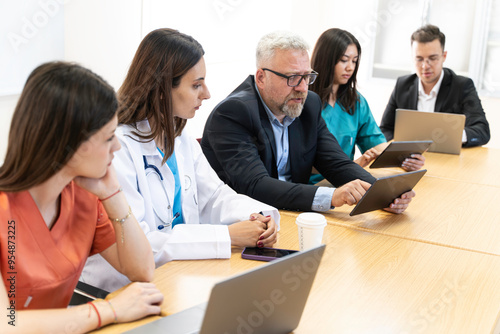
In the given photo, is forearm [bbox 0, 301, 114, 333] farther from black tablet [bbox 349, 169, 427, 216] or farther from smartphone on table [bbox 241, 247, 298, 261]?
black tablet [bbox 349, 169, 427, 216]

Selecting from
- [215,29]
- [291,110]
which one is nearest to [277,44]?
[291,110]

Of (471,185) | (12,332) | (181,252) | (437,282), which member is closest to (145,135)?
(181,252)

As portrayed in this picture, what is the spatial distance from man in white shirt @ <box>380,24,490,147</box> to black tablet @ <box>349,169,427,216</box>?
165 cm

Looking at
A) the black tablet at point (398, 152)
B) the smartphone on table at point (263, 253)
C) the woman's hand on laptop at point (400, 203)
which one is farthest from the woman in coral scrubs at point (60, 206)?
the black tablet at point (398, 152)

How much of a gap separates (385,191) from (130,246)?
3.35 feet

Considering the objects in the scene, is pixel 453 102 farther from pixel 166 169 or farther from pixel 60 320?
pixel 60 320

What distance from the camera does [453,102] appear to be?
3.87 metres

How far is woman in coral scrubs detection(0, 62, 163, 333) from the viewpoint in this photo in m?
1.18

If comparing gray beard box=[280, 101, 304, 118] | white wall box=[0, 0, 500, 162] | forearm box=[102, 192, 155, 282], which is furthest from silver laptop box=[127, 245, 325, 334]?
gray beard box=[280, 101, 304, 118]

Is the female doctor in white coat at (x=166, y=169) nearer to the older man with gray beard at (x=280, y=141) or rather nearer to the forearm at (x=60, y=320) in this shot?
the older man with gray beard at (x=280, y=141)

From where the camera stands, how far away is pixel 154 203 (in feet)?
6.15

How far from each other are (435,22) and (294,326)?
521 cm

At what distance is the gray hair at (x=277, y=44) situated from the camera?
2.49 m

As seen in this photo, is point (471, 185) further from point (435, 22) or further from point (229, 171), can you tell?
point (435, 22)
